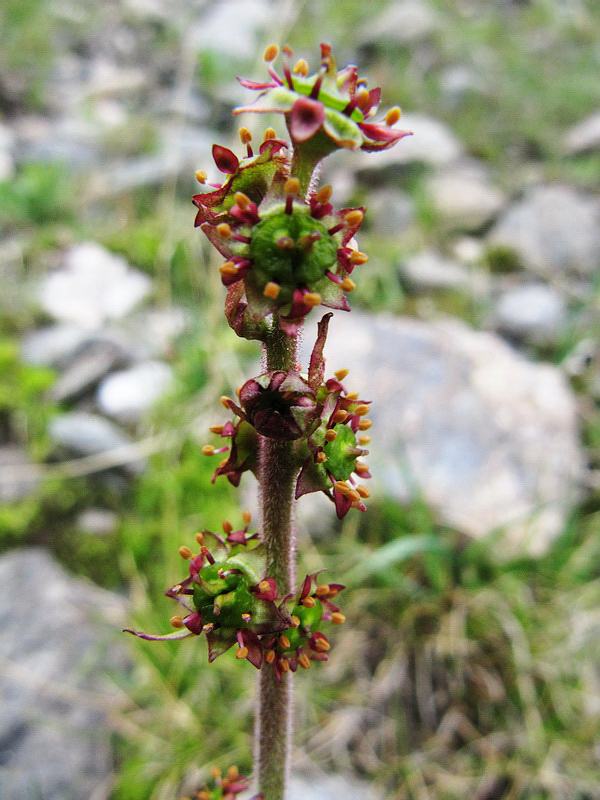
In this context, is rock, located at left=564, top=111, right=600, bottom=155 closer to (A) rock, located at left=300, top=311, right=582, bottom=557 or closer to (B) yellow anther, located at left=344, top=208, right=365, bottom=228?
(A) rock, located at left=300, top=311, right=582, bottom=557

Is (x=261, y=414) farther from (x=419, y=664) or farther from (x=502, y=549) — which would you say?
(x=502, y=549)

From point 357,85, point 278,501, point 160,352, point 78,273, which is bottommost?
point 278,501

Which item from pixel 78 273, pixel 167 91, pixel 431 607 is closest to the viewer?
pixel 431 607

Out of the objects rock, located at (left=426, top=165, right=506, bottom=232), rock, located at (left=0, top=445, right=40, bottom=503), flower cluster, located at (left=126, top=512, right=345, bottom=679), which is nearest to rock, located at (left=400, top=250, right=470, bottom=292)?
rock, located at (left=426, top=165, right=506, bottom=232)

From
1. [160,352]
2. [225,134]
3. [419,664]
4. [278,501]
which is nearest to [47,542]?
[160,352]

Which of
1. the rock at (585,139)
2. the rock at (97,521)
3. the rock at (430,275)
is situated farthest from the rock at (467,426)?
the rock at (585,139)

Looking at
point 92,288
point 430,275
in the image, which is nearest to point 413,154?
point 430,275
